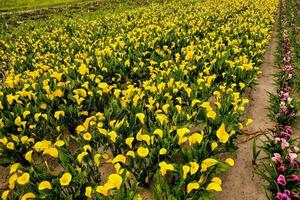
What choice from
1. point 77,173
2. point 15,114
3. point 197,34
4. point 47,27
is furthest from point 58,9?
point 77,173

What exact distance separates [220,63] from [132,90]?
9.16ft

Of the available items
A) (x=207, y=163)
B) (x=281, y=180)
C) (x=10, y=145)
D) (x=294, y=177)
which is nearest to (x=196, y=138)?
(x=207, y=163)

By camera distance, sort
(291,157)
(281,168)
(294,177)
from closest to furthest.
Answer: (294,177)
(281,168)
(291,157)

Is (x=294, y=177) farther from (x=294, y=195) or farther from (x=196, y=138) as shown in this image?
(x=196, y=138)

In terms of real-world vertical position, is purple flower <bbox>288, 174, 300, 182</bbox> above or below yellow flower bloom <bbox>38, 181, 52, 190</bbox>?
below

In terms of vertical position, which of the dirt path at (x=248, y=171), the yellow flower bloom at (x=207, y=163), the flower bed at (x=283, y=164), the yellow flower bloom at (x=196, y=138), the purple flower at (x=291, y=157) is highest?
the yellow flower bloom at (x=196, y=138)

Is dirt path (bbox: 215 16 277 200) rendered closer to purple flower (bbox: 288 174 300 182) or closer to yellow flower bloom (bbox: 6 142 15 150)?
purple flower (bbox: 288 174 300 182)

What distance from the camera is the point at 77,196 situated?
3.29 metres

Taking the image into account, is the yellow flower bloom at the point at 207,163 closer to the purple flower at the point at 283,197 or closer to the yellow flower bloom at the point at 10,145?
the purple flower at the point at 283,197

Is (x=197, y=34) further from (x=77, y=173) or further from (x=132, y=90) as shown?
(x=77, y=173)

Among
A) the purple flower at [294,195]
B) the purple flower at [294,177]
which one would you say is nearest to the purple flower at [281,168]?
the purple flower at [294,177]

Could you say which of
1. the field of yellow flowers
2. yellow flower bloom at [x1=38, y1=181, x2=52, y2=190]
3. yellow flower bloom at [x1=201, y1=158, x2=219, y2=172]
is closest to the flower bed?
the field of yellow flowers

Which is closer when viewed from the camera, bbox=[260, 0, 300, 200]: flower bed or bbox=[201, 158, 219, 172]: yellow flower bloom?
bbox=[201, 158, 219, 172]: yellow flower bloom

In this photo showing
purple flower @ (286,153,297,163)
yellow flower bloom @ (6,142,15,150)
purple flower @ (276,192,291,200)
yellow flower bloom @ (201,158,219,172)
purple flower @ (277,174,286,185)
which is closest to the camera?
purple flower @ (276,192,291,200)
